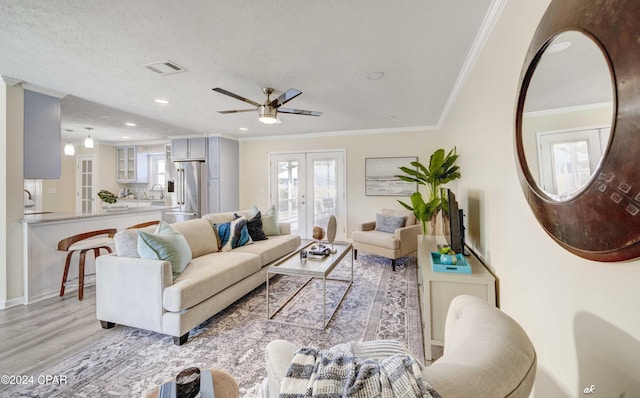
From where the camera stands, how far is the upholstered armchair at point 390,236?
3.95 m

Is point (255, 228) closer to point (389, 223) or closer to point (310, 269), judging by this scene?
point (310, 269)

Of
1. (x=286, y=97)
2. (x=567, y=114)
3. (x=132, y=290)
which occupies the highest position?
(x=286, y=97)

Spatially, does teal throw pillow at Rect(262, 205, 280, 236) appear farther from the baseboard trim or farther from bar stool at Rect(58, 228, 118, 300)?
the baseboard trim

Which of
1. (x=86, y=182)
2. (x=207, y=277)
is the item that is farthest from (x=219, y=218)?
(x=86, y=182)

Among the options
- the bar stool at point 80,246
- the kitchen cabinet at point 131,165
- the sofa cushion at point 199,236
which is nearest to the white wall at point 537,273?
the sofa cushion at point 199,236

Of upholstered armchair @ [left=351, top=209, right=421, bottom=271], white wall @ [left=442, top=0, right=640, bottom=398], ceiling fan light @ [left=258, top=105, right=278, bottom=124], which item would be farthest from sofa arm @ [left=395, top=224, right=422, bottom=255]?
ceiling fan light @ [left=258, top=105, right=278, bottom=124]

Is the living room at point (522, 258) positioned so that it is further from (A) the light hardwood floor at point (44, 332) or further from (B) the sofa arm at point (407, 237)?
(B) the sofa arm at point (407, 237)

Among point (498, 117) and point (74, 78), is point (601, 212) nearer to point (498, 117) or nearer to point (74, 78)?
point (498, 117)

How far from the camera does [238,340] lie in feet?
7.02

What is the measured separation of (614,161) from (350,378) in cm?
91

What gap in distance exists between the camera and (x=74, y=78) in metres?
2.91

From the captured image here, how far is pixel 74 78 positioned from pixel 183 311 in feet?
9.36

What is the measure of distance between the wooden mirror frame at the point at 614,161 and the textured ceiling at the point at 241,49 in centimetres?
116

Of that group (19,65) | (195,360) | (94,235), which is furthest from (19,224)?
(195,360)
